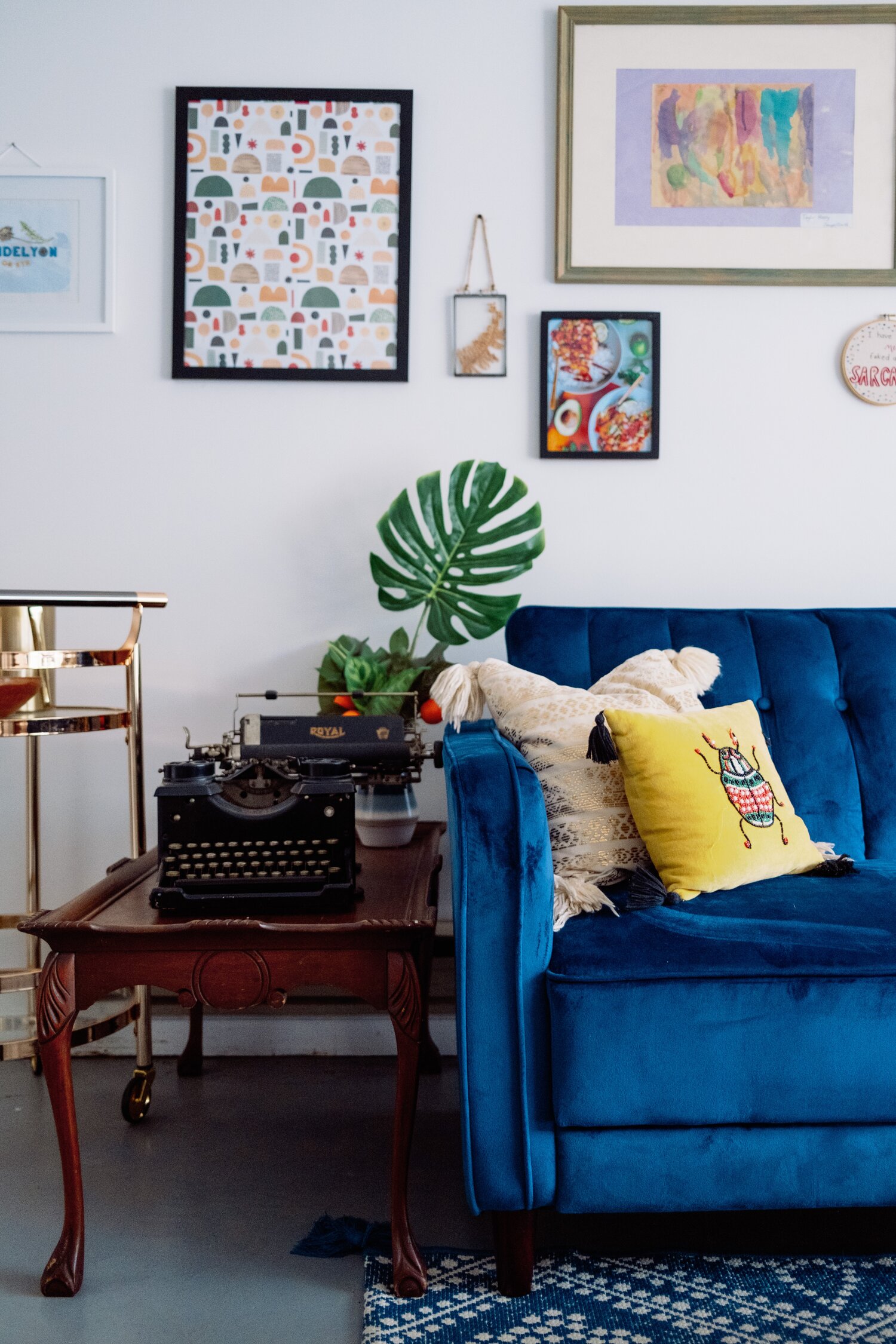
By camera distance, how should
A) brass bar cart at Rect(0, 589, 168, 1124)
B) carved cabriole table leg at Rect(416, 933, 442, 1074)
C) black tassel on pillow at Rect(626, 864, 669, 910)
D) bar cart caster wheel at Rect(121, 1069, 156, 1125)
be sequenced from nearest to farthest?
black tassel on pillow at Rect(626, 864, 669, 910)
brass bar cart at Rect(0, 589, 168, 1124)
bar cart caster wheel at Rect(121, 1069, 156, 1125)
carved cabriole table leg at Rect(416, 933, 442, 1074)

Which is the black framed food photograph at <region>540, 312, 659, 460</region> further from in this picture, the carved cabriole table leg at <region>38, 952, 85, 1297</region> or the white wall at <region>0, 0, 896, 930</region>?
the carved cabriole table leg at <region>38, 952, 85, 1297</region>

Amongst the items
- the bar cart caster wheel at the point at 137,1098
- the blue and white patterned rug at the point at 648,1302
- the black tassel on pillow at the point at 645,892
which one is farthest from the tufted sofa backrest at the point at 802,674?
the bar cart caster wheel at the point at 137,1098

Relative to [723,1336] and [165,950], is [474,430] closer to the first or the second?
[165,950]

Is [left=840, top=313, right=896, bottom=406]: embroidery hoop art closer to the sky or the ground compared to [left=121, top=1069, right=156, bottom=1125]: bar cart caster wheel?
closer to the sky

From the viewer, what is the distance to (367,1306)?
1.37 metres

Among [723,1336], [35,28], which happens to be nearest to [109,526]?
[35,28]

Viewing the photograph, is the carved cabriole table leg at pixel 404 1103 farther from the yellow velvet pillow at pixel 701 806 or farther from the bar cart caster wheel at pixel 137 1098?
the bar cart caster wheel at pixel 137 1098

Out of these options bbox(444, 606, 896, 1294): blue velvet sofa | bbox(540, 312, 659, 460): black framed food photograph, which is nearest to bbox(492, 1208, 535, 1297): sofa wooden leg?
bbox(444, 606, 896, 1294): blue velvet sofa

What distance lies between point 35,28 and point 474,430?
1.40m

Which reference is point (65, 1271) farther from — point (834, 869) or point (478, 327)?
point (478, 327)

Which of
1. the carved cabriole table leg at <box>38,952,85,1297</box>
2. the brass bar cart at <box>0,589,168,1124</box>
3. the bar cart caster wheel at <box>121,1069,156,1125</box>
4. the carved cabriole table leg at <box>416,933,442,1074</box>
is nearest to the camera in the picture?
the carved cabriole table leg at <box>38,952,85,1297</box>

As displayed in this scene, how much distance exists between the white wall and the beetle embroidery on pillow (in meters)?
0.80

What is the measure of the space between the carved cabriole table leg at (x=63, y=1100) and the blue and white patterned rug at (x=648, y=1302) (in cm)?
42

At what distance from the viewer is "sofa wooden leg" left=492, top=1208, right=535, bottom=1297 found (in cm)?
140
